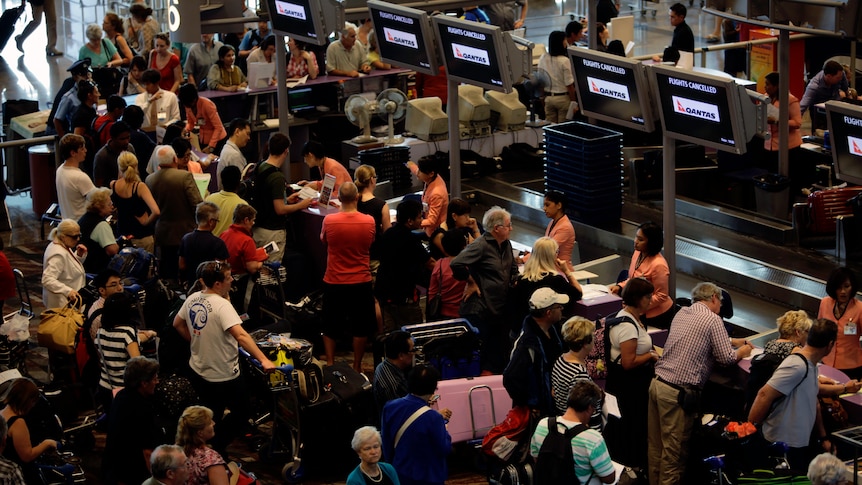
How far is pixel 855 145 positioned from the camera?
934 centimetres

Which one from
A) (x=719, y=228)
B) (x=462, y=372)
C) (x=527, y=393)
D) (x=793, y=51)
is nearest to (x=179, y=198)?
(x=462, y=372)

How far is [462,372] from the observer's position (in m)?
8.52

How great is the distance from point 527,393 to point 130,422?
2.24 meters

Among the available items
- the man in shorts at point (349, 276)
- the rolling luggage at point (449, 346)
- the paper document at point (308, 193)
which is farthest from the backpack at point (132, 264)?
the rolling luggage at point (449, 346)

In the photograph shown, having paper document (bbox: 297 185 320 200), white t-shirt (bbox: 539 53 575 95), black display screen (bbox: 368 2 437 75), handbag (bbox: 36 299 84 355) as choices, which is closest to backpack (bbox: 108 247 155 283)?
handbag (bbox: 36 299 84 355)

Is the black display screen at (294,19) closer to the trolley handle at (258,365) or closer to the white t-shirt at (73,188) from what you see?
the white t-shirt at (73,188)

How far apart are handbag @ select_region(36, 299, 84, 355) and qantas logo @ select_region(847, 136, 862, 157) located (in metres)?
5.62

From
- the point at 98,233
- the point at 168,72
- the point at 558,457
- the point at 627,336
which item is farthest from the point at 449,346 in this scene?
the point at 168,72

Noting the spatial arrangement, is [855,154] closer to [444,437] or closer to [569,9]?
[444,437]

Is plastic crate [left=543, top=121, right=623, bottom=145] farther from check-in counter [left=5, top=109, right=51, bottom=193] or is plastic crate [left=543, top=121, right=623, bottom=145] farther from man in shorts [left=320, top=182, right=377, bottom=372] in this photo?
check-in counter [left=5, top=109, right=51, bottom=193]

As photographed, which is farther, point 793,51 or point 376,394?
point 793,51

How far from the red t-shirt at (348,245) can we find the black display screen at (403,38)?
2471 mm

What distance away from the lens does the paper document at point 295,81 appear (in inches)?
597

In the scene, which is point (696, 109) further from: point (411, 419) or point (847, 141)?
point (411, 419)
